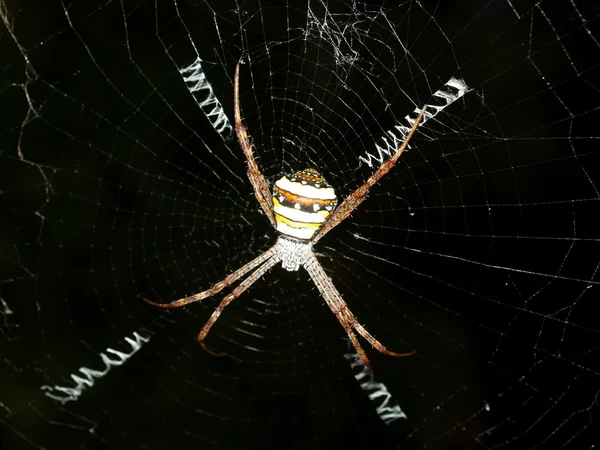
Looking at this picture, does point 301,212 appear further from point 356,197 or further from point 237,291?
point 237,291

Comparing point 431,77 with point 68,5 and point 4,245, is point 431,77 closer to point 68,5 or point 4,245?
point 68,5

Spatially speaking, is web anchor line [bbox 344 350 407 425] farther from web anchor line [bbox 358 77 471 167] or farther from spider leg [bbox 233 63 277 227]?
web anchor line [bbox 358 77 471 167]

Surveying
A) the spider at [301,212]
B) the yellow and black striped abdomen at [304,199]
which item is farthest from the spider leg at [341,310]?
the yellow and black striped abdomen at [304,199]

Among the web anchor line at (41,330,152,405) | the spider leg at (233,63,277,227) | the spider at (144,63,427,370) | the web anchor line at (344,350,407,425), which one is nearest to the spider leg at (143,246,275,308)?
the spider at (144,63,427,370)

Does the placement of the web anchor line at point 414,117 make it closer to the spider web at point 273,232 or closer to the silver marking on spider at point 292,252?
the spider web at point 273,232

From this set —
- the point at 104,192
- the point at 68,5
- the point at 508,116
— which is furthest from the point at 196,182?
the point at 508,116

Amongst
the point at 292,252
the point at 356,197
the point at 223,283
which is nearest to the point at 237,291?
the point at 223,283
